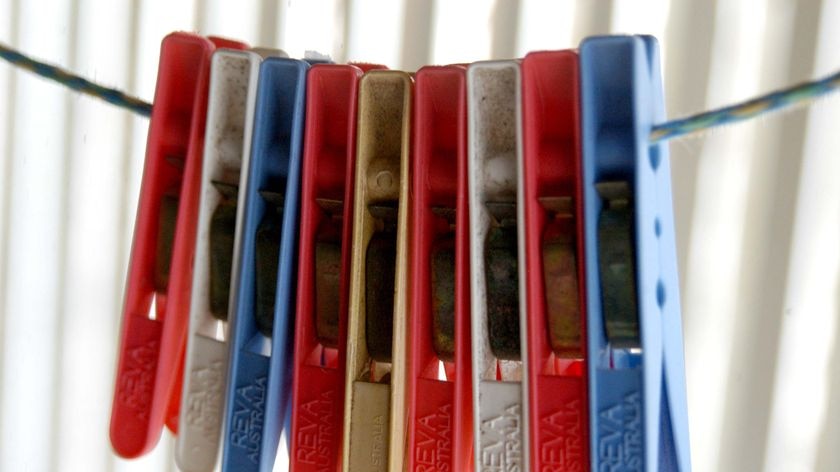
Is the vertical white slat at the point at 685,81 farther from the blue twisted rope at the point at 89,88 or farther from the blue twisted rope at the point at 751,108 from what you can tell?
the blue twisted rope at the point at 89,88

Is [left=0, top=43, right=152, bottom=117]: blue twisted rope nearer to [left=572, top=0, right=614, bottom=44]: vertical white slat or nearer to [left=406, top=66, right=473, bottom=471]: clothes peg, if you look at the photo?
[left=406, top=66, right=473, bottom=471]: clothes peg

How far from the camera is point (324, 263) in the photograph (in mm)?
470

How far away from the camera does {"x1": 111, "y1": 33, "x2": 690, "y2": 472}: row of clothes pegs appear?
1.33 feet

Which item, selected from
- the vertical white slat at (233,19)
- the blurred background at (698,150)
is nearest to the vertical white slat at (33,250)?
the blurred background at (698,150)

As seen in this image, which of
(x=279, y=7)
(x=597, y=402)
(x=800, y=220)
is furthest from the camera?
(x=279, y=7)

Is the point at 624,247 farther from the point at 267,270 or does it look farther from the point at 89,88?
the point at 89,88

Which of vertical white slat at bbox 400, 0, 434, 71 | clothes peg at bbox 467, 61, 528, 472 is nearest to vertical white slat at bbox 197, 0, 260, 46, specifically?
vertical white slat at bbox 400, 0, 434, 71

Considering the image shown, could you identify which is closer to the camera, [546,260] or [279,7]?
[546,260]

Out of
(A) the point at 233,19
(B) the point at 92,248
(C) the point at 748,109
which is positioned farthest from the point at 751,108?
(B) the point at 92,248

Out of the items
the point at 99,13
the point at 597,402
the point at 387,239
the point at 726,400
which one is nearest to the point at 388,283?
the point at 387,239

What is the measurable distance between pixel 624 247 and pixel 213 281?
223mm

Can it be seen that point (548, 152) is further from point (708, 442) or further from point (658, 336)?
point (708, 442)

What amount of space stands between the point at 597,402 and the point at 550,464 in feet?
0.13

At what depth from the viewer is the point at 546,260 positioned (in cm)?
42
